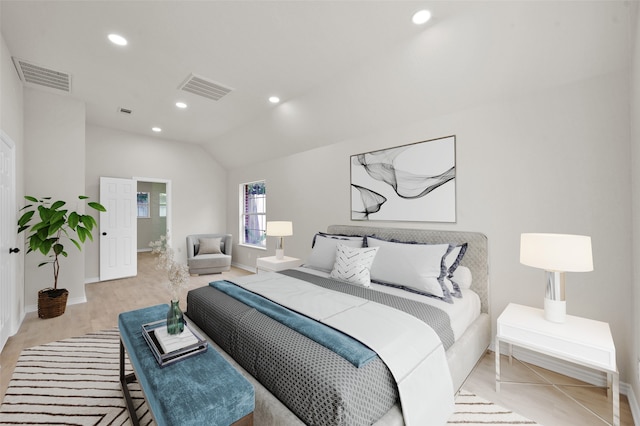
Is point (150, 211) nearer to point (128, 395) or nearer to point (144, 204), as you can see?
point (144, 204)

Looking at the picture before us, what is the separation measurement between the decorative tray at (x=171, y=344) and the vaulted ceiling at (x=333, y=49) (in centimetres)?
229

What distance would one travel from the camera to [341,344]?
1420 millimetres

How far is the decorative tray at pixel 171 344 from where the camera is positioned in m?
1.41

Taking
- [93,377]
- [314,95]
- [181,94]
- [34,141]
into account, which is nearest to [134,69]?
[181,94]

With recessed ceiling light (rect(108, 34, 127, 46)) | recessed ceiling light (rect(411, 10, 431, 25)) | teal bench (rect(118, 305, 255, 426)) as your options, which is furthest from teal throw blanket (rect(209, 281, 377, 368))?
recessed ceiling light (rect(108, 34, 127, 46))

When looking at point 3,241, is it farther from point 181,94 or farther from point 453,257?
point 453,257

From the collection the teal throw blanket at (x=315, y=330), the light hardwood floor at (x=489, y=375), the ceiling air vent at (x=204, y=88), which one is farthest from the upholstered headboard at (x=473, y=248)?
the ceiling air vent at (x=204, y=88)

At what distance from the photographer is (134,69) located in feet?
9.75

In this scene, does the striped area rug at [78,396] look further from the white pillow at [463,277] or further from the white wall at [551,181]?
the white wall at [551,181]

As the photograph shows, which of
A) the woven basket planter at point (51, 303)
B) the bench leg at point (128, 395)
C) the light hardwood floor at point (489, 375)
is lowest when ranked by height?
the light hardwood floor at point (489, 375)

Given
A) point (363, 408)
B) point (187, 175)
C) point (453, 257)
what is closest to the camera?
point (363, 408)

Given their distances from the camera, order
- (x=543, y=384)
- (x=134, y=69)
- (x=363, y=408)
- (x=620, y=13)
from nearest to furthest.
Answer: (x=363, y=408), (x=620, y=13), (x=543, y=384), (x=134, y=69)

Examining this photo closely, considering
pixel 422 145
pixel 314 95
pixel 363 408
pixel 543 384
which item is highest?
pixel 314 95

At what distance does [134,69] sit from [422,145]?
3.24 meters
